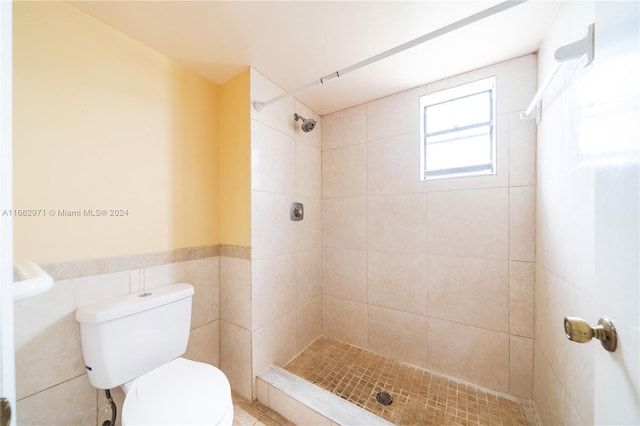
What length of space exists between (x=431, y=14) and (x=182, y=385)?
77.2 inches

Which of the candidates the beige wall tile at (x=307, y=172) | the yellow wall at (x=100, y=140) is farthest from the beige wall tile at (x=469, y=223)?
the yellow wall at (x=100, y=140)

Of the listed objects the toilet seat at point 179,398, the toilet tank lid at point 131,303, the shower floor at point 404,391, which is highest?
the toilet tank lid at point 131,303

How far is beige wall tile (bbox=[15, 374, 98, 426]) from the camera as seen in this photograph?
2.89 ft

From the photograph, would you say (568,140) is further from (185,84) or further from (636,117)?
(185,84)

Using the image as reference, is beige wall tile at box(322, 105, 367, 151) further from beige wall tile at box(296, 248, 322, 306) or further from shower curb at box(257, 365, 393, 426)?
shower curb at box(257, 365, 393, 426)

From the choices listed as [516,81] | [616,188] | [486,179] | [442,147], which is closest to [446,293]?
[486,179]

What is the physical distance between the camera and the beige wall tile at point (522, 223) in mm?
1275

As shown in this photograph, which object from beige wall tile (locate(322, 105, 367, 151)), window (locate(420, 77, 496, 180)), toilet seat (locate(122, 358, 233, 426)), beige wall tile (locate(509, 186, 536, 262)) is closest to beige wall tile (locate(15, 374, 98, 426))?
toilet seat (locate(122, 358, 233, 426))

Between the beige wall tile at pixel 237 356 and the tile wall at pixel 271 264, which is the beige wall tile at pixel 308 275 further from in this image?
the beige wall tile at pixel 237 356

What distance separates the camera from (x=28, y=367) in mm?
880

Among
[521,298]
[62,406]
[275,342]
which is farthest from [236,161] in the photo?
[521,298]

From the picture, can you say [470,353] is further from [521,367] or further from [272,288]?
[272,288]

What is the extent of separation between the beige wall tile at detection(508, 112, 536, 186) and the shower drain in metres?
1.46

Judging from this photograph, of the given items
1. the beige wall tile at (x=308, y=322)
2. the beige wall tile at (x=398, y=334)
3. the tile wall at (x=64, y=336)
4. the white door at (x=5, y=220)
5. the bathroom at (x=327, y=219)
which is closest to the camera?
the white door at (x=5, y=220)
